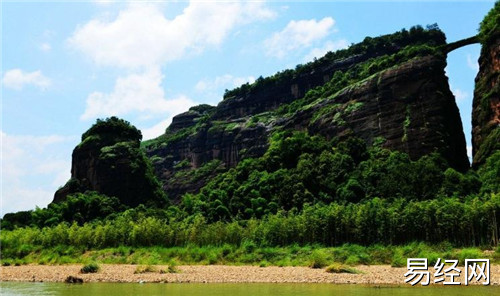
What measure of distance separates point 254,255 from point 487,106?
48.2m

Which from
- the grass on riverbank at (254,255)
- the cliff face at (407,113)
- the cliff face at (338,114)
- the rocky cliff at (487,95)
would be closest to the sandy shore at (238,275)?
the grass on riverbank at (254,255)

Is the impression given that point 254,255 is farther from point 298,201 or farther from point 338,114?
point 338,114

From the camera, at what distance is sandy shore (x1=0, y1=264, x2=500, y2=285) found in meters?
28.1

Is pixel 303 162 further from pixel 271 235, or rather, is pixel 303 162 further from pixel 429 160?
pixel 271 235

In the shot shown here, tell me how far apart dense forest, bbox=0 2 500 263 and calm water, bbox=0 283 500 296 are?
11883mm

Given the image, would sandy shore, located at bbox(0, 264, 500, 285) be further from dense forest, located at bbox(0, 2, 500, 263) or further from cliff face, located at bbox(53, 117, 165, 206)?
cliff face, located at bbox(53, 117, 165, 206)

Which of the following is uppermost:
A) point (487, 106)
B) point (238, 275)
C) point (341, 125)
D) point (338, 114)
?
point (338, 114)

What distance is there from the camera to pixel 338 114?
87.0m

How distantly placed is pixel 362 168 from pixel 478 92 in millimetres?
23453

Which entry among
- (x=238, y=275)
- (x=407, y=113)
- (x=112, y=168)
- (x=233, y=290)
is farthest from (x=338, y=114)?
(x=233, y=290)

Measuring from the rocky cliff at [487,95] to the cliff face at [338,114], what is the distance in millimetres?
3511

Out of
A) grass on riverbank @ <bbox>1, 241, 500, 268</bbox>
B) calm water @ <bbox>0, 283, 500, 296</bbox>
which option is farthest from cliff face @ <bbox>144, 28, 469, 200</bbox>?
calm water @ <bbox>0, 283, 500, 296</bbox>

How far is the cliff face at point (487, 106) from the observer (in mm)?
68500

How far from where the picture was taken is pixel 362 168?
70.7 m
